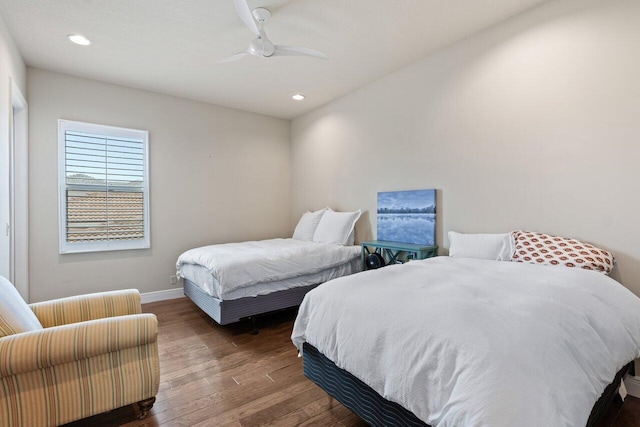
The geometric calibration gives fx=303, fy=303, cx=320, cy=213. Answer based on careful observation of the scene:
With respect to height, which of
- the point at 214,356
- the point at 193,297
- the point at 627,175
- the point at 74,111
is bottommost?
the point at 214,356

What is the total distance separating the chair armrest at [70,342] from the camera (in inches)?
55.1

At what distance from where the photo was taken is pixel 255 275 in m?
2.95

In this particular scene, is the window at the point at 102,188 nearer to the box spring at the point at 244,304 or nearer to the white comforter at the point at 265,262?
the white comforter at the point at 265,262

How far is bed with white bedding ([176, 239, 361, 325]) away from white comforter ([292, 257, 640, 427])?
124 centimetres

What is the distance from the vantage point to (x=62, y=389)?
1.54 m

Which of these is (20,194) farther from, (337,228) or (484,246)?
(484,246)

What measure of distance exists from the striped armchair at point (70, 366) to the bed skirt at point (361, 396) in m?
0.94

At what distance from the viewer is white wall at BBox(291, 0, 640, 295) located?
6.62 ft

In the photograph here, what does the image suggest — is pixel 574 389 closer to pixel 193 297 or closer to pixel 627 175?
pixel 627 175

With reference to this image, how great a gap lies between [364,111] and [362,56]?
0.84 m

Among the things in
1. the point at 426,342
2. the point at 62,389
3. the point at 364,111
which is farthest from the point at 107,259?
the point at 426,342

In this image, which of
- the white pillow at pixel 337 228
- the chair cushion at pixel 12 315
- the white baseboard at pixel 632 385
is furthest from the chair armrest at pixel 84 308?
the white baseboard at pixel 632 385

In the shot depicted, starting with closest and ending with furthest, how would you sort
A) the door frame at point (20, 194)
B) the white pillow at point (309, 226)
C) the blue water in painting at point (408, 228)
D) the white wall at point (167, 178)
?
the door frame at point (20, 194) < the blue water in painting at point (408, 228) < the white wall at point (167, 178) < the white pillow at point (309, 226)

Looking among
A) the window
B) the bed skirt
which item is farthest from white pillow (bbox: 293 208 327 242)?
the bed skirt
